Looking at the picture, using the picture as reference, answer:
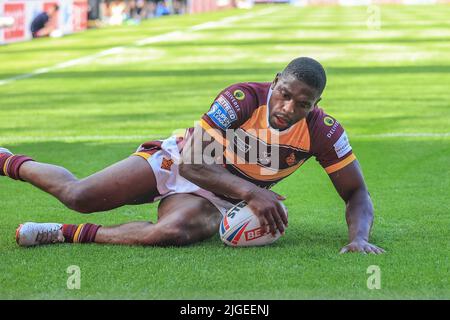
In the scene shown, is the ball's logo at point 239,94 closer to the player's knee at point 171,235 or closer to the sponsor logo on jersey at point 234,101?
the sponsor logo on jersey at point 234,101

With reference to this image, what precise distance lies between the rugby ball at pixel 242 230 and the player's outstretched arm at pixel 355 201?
49 centimetres

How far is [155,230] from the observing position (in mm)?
6922

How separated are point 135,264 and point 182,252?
46 centimetres

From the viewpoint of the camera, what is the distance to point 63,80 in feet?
67.7

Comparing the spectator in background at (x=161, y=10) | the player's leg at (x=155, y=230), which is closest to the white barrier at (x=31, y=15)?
the spectator in background at (x=161, y=10)

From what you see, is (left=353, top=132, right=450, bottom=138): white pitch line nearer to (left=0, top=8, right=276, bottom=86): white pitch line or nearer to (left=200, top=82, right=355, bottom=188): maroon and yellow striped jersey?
(left=200, top=82, right=355, bottom=188): maroon and yellow striped jersey

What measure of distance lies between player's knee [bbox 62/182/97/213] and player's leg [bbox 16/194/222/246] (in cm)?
26

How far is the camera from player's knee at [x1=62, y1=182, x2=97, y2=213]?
288 inches

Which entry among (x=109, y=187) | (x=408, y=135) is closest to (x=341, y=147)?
(x=109, y=187)

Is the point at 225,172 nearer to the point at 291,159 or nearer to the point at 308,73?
the point at 291,159

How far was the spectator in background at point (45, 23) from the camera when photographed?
3325cm

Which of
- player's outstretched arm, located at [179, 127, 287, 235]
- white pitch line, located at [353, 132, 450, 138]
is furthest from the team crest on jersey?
white pitch line, located at [353, 132, 450, 138]
